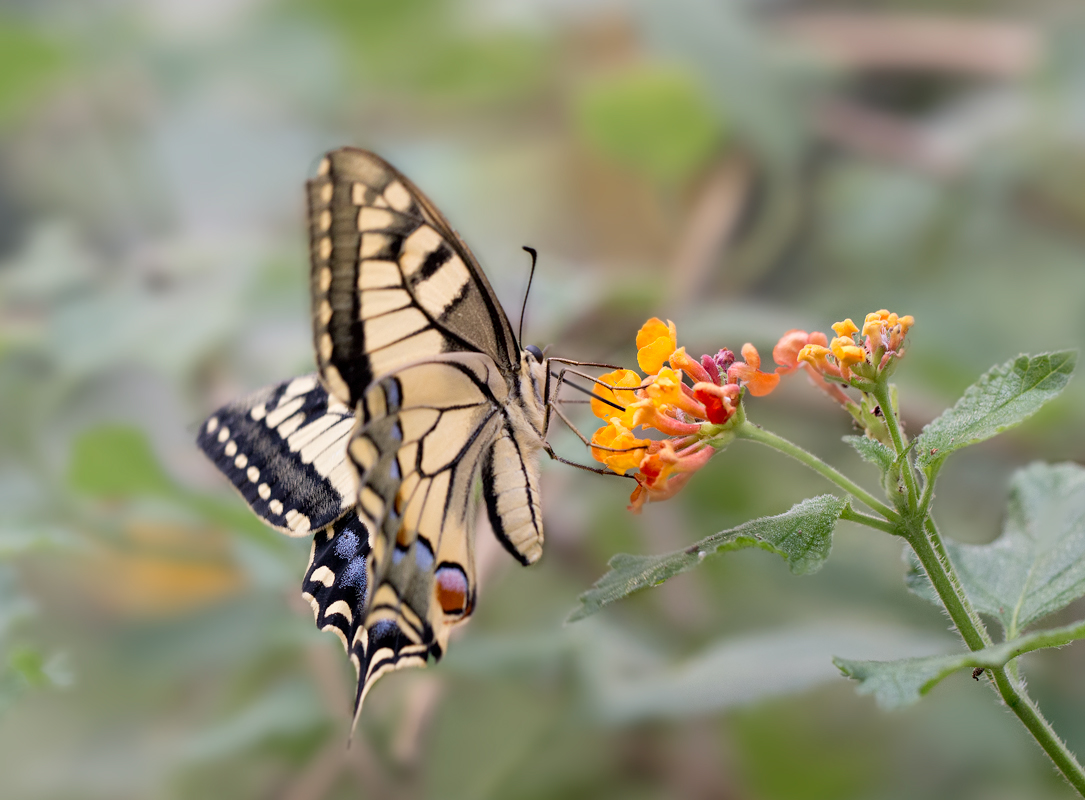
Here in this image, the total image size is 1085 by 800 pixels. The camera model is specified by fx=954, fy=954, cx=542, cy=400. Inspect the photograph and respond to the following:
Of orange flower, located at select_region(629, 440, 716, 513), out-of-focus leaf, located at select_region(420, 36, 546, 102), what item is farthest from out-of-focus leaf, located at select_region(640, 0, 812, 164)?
orange flower, located at select_region(629, 440, 716, 513)

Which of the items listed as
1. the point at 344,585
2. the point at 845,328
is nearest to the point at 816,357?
the point at 845,328

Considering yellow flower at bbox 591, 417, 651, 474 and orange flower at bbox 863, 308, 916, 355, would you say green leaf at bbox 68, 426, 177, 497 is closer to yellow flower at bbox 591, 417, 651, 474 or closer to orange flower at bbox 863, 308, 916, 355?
yellow flower at bbox 591, 417, 651, 474

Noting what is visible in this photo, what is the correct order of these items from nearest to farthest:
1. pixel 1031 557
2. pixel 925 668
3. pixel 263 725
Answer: pixel 925 668 → pixel 1031 557 → pixel 263 725

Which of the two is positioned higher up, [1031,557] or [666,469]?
[666,469]

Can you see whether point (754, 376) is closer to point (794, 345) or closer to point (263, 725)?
point (794, 345)

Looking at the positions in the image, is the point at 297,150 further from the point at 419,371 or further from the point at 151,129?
the point at 419,371

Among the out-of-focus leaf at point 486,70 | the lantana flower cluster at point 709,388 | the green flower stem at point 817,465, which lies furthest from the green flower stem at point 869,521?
the out-of-focus leaf at point 486,70

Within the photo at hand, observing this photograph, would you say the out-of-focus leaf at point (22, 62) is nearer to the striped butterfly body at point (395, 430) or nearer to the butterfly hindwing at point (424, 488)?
the striped butterfly body at point (395, 430)
